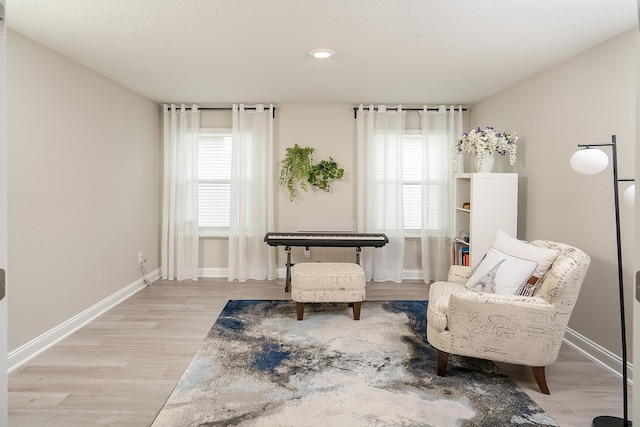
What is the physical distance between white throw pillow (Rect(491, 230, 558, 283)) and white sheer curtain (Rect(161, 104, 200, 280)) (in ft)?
12.4

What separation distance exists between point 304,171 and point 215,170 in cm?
122

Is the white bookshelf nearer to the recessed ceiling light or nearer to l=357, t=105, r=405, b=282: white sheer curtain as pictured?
l=357, t=105, r=405, b=282: white sheer curtain

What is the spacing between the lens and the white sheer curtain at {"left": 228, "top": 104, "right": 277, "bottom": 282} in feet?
17.9

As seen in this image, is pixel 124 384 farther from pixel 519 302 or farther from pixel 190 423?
pixel 519 302

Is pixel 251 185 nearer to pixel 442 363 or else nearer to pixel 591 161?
pixel 442 363

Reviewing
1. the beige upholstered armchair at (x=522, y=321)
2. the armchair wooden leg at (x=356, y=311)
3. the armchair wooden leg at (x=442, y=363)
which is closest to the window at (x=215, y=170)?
the armchair wooden leg at (x=356, y=311)

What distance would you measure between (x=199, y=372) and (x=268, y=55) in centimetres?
248

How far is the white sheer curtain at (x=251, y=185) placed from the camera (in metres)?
5.46

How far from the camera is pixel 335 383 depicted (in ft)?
8.77

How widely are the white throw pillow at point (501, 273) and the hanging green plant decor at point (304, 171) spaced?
2.65 metres

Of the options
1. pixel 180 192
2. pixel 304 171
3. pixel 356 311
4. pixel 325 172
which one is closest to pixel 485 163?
pixel 356 311

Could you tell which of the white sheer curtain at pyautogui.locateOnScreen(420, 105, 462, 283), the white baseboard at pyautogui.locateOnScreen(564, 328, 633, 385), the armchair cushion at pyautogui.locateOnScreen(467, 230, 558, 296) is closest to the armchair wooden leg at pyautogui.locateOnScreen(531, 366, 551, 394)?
the armchair cushion at pyautogui.locateOnScreen(467, 230, 558, 296)

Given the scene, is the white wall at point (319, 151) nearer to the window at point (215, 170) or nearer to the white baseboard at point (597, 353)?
the window at point (215, 170)

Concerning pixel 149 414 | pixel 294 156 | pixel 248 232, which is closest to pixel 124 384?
pixel 149 414
